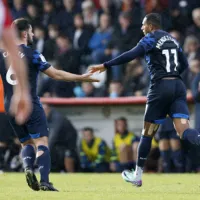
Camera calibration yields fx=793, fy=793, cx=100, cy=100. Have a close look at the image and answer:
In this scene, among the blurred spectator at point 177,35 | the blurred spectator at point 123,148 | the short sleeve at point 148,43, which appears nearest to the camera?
the short sleeve at point 148,43

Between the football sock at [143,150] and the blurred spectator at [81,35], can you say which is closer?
the football sock at [143,150]

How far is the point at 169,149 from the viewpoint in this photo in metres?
15.5

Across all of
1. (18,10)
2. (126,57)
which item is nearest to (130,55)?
(126,57)

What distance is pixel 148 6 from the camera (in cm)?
1830

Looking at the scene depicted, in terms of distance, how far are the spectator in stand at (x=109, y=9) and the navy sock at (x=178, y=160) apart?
4.48 meters

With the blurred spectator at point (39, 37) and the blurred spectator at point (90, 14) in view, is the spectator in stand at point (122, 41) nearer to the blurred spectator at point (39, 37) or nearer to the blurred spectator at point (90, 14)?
A: the blurred spectator at point (90, 14)

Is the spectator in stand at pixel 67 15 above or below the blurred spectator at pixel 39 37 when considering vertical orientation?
above

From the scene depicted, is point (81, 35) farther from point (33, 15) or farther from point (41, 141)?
point (41, 141)

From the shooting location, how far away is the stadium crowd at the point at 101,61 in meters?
15.9

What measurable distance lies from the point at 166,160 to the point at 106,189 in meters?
5.00

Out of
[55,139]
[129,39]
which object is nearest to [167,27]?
[129,39]

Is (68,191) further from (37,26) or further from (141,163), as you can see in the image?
(37,26)

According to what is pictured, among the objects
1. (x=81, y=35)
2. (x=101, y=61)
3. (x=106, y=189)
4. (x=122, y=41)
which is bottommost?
(x=106, y=189)

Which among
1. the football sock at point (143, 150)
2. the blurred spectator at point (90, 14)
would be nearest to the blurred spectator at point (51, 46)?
the blurred spectator at point (90, 14)
